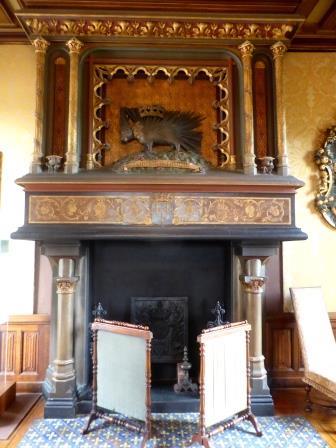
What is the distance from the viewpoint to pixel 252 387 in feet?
10.2

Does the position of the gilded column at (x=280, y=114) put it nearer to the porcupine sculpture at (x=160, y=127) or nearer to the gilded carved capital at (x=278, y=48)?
the gilded carved capital at (x=278, y=48)

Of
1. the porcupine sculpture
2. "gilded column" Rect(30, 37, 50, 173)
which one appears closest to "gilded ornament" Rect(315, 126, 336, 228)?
the porcupine sculpture

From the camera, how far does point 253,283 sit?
3.12 meters

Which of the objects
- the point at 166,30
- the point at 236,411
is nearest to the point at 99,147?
the point at 166,30

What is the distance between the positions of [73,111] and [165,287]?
Answer: 5.61ft

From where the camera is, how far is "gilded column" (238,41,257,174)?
313cm

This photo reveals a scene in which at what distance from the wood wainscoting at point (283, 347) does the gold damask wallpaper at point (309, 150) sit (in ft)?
0.56

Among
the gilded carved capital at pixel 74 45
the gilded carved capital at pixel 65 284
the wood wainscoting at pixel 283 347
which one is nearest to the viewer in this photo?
the gilded carved capital at pixel 65 284

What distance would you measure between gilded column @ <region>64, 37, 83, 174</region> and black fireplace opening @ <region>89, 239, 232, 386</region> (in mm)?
763

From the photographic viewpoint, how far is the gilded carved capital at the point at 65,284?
304 cm

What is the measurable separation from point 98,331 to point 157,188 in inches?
45.8

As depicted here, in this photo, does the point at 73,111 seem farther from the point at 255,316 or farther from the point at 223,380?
the point at 223,380

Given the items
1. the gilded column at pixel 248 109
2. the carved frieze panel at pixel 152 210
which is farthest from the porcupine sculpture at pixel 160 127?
the carved frieze panel at pixel 152 210

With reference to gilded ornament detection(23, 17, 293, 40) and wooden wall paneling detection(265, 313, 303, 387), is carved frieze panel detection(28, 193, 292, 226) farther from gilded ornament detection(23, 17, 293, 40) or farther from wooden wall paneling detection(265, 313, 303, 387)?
gilded ornament detection(23, 17, 293, 40)
